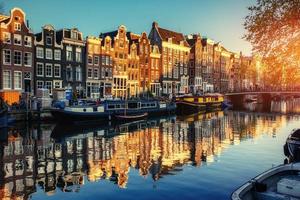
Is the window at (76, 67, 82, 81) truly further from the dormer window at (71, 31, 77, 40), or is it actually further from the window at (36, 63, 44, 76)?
the window at (36, 63, 44, 76)

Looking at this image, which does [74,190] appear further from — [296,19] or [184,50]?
[184,50]

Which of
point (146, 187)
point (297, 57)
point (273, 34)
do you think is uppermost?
point (273, 34)

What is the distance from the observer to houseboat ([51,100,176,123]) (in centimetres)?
4484

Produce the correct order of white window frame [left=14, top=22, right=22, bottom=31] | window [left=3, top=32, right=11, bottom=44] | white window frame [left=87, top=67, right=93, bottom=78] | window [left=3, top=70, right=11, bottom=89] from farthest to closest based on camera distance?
white window frame [left=87, top=67, right=93, bottom=78] → white window frame [left=14, top=22, right=22, bottom=31] → window [left=3, top=32, right=11, bottom=44] → window [left=3, top=70, right=11, bottom=89]

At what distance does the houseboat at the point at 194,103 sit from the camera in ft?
229

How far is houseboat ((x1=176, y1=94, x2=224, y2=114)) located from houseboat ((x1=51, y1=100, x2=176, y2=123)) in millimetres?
8569

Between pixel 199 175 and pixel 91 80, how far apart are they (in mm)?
50199

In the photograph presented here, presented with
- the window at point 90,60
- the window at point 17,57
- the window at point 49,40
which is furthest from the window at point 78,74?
the window at point 17,57

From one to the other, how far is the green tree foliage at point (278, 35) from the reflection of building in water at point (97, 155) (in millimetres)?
7974

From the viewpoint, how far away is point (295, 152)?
2181 centimetres

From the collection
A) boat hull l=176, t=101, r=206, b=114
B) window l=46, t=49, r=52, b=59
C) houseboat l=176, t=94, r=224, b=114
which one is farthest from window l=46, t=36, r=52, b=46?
boat hull l=176, t=101, r=206, b=114

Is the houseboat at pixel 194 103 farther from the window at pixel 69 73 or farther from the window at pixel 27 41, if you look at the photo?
the window at pixel 27 41

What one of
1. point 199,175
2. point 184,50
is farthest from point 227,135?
point 184,50

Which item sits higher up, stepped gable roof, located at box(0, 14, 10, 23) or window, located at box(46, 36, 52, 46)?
stepped gable roof, located at box(0, 14, 10, 23)
